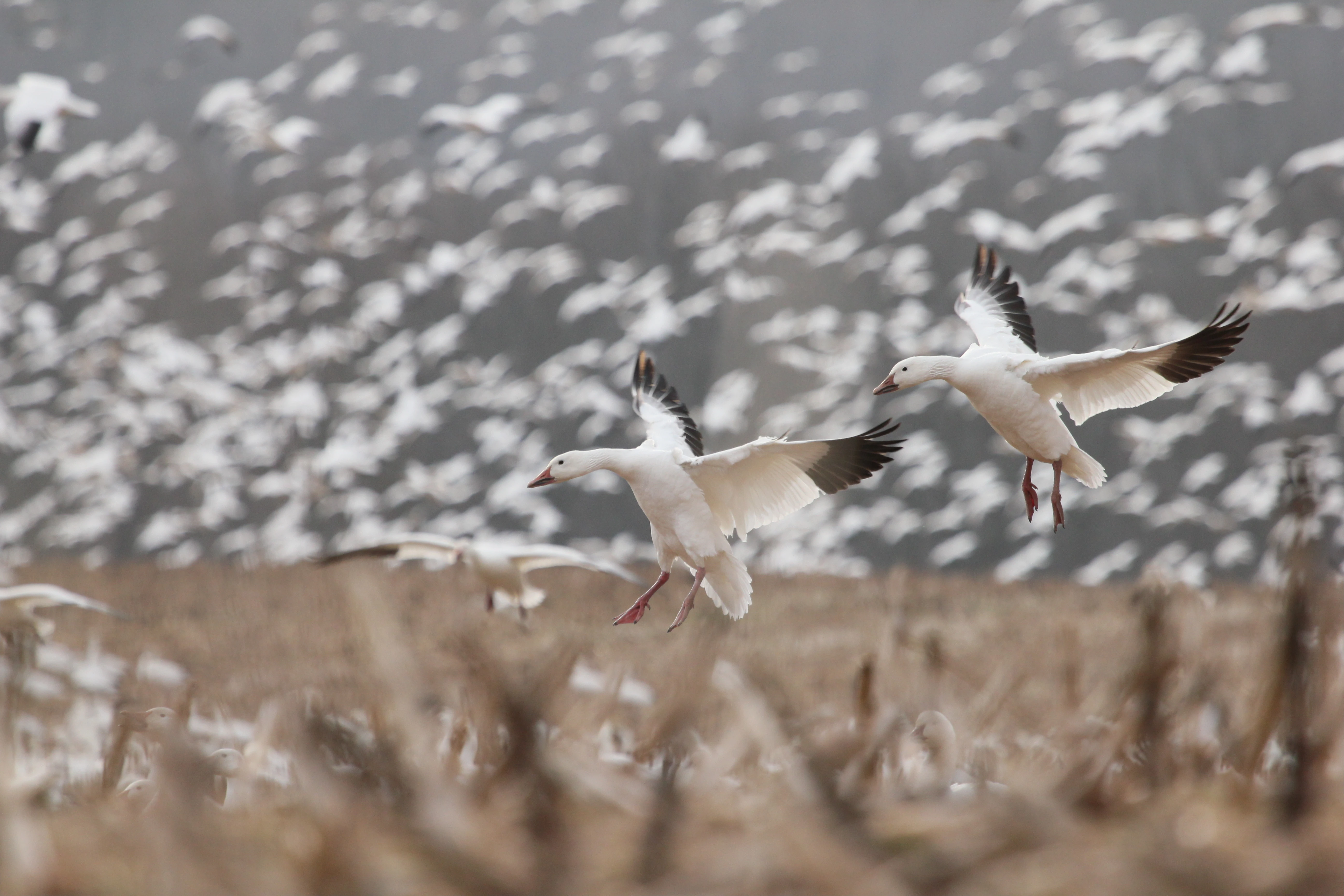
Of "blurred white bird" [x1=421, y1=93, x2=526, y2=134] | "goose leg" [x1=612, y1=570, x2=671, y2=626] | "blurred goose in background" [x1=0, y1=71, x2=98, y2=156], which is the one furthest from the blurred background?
"goose leg" [x1=612, y1=570, x2=671, y2=626]

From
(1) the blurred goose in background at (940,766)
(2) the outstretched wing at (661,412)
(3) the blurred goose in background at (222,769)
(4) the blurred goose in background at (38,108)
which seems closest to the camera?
(1) the blurred goose in background at (940,766)

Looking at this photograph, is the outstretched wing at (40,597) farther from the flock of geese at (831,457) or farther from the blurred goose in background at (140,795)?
the blurred goose in background at (140,795)

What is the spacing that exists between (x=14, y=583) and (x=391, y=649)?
13.8 metres

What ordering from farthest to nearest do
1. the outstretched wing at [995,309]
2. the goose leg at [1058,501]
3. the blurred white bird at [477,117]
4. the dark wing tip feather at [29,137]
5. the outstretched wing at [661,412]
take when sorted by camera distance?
the blurred white bird at [477,117]
the dark wing tip feather at [29,137]
the outstretched wing at [995,309]
the outstretched wing at [661,412]
the goose leg at [1058,501]

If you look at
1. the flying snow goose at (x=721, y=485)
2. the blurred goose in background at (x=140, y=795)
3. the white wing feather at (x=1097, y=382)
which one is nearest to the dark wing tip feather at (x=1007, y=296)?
the white wing feather at (x=1097, y=382)

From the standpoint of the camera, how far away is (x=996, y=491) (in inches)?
647

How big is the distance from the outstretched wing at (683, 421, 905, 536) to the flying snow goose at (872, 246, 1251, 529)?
0.52ft

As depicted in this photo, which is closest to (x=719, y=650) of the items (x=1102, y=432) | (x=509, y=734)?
(x=509, y=734)

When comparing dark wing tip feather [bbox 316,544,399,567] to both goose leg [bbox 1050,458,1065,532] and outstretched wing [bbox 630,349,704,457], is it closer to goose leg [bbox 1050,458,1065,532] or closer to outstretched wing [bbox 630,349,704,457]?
outstretched wing [bbox 630,349,704,457]

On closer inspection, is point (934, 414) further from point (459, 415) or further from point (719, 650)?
point (719, 650)

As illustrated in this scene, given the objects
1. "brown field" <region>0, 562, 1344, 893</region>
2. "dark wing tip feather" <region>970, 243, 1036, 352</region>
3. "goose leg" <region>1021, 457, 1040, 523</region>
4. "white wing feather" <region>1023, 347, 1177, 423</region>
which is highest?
"brown field" <region>0, 562, 1344, 893</region>

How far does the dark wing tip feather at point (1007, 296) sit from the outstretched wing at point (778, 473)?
2.73ft

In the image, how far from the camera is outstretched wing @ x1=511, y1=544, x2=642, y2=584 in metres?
2.80

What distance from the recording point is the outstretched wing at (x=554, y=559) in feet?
9.18
